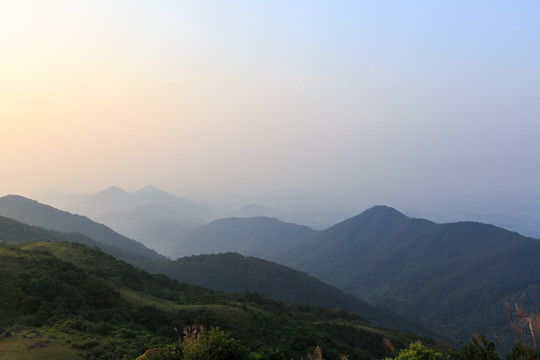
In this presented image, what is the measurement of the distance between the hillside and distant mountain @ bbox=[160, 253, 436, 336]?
48087 millimetres

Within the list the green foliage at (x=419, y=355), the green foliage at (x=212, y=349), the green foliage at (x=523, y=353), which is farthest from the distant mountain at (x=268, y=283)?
the green foliage at (x=212, y=349)

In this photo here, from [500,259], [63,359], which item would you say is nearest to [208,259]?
[63,359]

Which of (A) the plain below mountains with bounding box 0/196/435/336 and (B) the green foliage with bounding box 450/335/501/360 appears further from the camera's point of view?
(A) the plain below mountains with bounding box 0/196/435/336

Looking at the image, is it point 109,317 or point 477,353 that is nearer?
point 477,353

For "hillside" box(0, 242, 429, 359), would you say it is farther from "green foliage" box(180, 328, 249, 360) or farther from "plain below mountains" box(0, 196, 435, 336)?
"plain below mountains" box(0, 196, 435, 336)

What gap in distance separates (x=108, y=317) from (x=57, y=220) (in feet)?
567

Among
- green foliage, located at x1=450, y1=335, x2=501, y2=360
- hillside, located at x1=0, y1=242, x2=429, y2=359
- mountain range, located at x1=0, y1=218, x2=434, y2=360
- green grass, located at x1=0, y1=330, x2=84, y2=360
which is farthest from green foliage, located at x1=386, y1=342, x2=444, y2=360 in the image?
green grass, located at x1=0, y1=330, x2=84, y2=360

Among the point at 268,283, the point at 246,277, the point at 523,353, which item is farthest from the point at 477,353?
the point at 246,277

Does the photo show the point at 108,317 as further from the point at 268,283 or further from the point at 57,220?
the point at 57,220

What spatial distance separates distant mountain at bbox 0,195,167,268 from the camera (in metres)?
174

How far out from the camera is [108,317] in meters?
37.2

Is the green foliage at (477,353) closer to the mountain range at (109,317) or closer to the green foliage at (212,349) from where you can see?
the mountain range at (109,317)

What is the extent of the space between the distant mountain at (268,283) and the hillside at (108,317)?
48.1 meters

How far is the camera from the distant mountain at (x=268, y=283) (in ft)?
354
